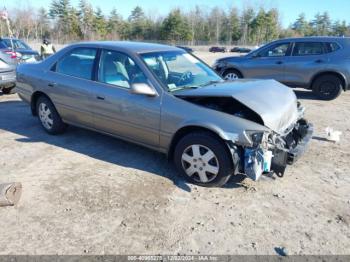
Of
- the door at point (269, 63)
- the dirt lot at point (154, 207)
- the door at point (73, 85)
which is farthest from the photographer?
the door at point (269, 63)

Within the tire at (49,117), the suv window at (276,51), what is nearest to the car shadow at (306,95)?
the suv window at (276,51)

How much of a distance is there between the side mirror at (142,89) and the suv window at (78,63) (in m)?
1.12

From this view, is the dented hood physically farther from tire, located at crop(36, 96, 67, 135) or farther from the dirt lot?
tire, located at crop(36, 96, 67, 135)

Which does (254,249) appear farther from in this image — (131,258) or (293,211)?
(131,258)

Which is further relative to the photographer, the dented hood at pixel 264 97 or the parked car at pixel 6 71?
the parked car at pixel 6 71

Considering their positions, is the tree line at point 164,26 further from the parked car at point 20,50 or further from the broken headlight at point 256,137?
the broken headlight at point 256,137

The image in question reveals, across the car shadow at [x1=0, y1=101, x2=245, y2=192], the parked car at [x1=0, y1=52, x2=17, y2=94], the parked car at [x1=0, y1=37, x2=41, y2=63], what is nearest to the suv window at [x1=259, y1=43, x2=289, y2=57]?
the car shadow at [x1=0, y1=101, x2=245, y2=192]

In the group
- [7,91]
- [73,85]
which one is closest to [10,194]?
[73,85]

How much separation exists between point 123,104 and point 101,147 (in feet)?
3.92

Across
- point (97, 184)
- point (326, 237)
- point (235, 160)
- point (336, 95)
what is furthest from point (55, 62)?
point (336, 95)

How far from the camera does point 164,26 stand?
81688mm

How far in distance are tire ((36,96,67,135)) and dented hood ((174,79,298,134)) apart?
2518 millimetres

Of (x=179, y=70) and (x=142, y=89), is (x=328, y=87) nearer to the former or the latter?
(x=179, y=70)

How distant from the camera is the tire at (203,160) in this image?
3.79m
